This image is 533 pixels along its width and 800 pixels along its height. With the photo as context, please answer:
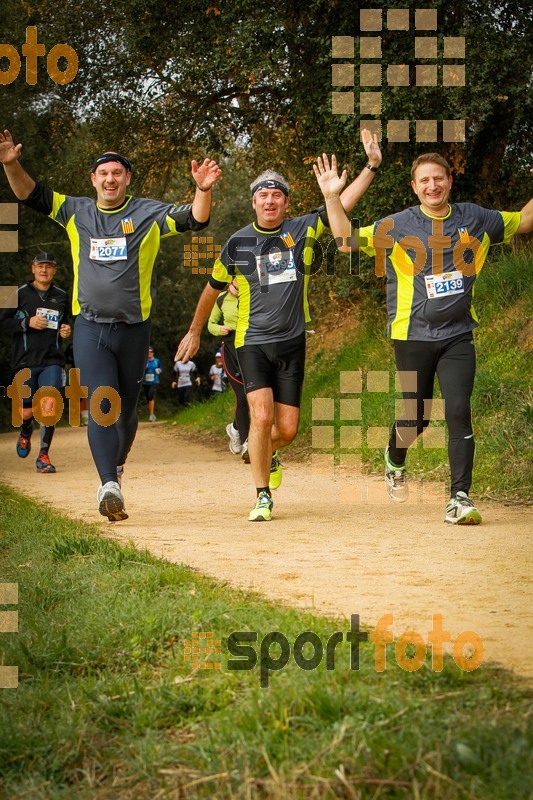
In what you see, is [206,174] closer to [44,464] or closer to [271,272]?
[271,272]

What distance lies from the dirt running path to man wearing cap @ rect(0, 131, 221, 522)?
1.00 metres

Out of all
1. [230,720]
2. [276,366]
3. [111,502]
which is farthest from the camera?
[276,366]

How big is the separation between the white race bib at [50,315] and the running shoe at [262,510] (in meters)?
5.26

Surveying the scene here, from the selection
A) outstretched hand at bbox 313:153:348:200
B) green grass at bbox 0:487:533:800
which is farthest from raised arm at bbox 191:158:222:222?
green grass at bbox 0:487:533:800

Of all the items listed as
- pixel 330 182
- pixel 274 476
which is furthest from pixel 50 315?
pixel 330 182

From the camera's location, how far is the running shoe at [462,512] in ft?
23.4

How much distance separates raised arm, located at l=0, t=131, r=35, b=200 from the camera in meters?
7.26

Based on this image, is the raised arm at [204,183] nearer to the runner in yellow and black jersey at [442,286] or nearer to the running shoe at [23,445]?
the runner in yellow and black jersey at [442,286]

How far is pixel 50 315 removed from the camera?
40.0 feet

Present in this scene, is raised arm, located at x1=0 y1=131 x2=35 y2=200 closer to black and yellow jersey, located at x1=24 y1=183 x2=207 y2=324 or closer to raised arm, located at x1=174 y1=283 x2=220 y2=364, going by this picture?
black and yellow jersey, located at x1=24 y1=183 x2=207 y2=324

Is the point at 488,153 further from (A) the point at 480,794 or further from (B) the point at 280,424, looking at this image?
(A) the point at 480,794

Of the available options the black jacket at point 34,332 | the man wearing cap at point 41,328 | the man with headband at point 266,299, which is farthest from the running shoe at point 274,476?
the black jacket at point 34,332

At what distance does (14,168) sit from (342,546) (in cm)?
344

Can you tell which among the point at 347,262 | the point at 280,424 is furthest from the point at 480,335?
the point at 280,424
